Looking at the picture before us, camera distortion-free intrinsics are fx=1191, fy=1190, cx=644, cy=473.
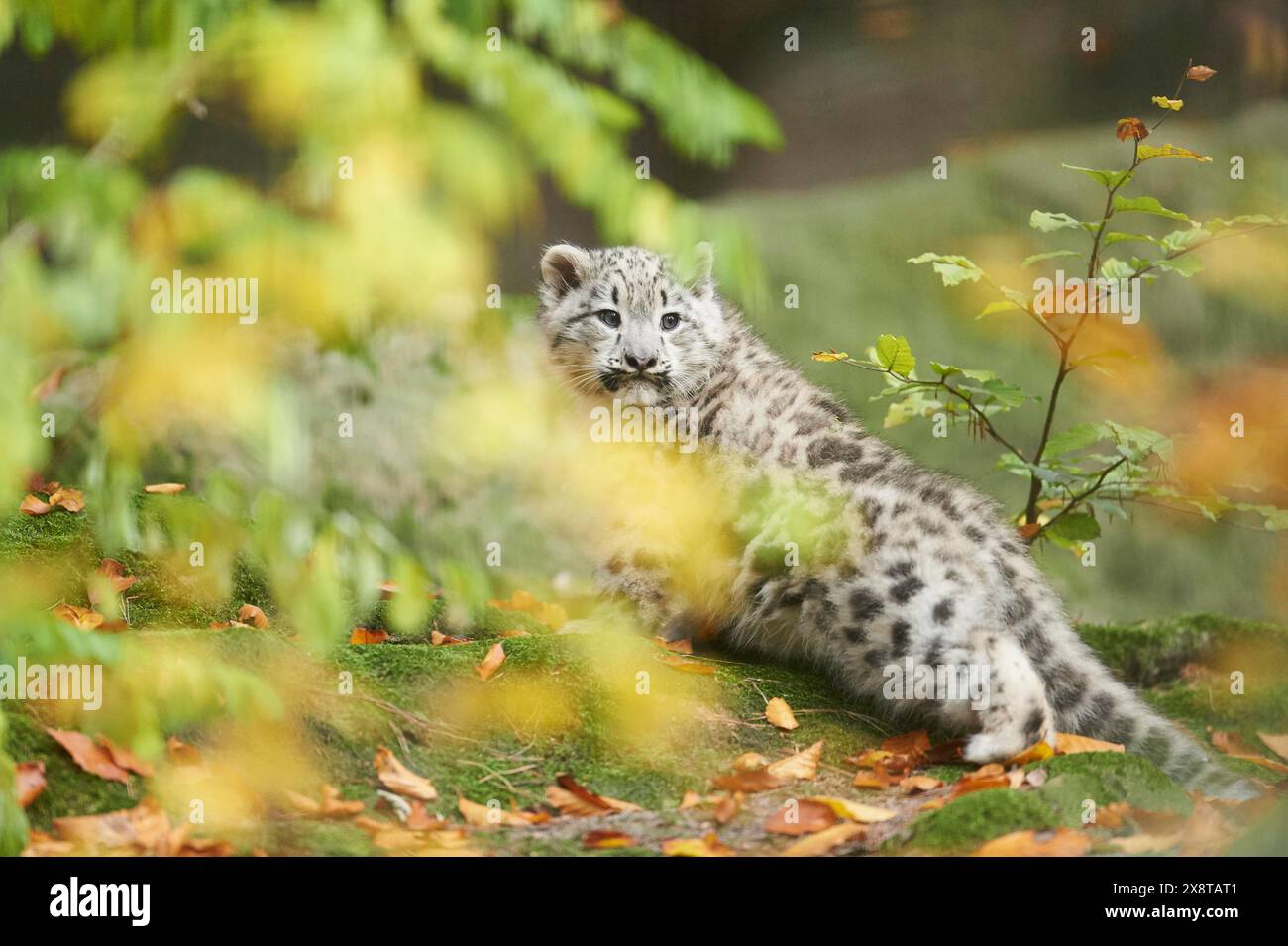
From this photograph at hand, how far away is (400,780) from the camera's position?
3.45 m

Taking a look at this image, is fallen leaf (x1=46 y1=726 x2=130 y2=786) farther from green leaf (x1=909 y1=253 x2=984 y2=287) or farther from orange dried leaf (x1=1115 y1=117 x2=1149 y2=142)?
orange dried leaf (x1=1115 y1=117 x2=1149 y2=142)

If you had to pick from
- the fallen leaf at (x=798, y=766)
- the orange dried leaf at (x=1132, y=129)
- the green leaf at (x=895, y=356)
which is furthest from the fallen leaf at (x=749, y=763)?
the orange dried leaf at (x=1132, y=129)

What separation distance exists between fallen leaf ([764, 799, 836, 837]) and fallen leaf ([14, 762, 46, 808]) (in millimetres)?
1962

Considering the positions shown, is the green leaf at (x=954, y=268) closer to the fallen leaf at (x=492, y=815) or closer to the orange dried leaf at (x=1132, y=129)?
the orange dried leaf at (x=1132, y=129)

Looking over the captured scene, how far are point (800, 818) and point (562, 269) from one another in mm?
2531

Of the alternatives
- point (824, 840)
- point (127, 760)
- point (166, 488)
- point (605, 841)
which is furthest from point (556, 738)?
point (166, 488)

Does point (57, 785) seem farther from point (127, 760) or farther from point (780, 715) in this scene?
point (780, 715)

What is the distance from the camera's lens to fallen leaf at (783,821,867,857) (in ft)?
10.9

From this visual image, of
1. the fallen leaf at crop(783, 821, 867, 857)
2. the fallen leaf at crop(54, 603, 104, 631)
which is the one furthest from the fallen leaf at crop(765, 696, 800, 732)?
the fallen leaf at crop(54, 603, 104, 631)

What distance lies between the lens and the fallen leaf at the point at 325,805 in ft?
10.9

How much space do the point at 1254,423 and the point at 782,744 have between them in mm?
A: 3310

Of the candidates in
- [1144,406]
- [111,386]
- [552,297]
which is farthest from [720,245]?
[1144,406]

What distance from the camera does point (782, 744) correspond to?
395 centimetres
